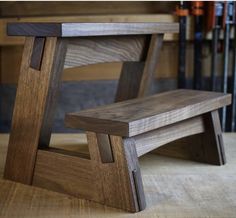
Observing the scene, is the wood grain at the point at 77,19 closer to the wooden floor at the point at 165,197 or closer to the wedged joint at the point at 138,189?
the wooden floor at the point at 165,197

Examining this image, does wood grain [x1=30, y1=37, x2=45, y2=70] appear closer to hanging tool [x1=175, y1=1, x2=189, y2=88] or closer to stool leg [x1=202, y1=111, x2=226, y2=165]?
stool leg [x1=202, y1=111, x2=226, y2=165]

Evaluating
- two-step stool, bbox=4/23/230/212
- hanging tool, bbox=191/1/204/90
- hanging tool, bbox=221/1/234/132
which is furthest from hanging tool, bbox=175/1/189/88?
two-step stool, bbox=4/23/230/212

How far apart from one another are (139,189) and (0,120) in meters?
1.62

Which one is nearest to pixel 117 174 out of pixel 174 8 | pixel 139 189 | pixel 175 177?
pixel 139 189

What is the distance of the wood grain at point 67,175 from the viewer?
1.57m

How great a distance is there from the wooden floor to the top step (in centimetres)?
26

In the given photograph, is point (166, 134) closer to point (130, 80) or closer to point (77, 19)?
point (130, 80)

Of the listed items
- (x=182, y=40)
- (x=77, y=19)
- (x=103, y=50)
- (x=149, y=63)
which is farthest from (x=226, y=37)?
(x=103, y=50)

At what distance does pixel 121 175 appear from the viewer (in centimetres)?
146

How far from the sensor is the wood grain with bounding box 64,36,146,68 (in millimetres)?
1733

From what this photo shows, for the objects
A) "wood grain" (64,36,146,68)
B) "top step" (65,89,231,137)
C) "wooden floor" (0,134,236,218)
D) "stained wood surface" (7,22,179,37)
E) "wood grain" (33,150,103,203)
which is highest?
"stained wood surface" (7,22,179,37)

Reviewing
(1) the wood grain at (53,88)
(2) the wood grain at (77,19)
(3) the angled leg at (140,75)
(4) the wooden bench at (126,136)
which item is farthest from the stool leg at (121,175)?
(2) the wood grain at (77,19)

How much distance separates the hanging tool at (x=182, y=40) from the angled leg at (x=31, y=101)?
4.07 ft

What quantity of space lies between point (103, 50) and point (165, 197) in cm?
66
